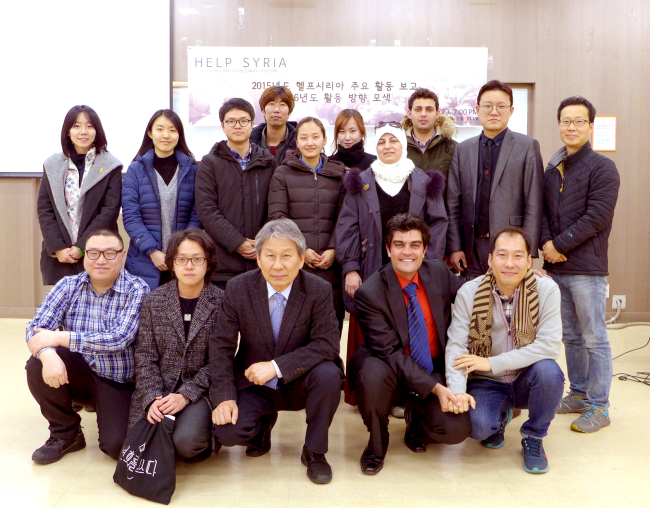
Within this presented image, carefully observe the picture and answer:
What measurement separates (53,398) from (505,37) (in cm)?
429

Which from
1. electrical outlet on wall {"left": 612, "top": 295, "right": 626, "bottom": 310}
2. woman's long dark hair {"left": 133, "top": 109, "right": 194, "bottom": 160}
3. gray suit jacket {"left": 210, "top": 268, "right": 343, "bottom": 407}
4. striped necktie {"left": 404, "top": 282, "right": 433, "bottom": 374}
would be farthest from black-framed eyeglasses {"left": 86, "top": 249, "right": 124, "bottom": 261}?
electrical outlet on wall {"left": 612, "top": 295, "right": 626, "bottom": 310}

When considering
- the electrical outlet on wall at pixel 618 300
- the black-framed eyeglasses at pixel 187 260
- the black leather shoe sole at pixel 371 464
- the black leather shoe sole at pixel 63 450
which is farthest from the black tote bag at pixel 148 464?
the electrical outlet on wall at pixel 618 300

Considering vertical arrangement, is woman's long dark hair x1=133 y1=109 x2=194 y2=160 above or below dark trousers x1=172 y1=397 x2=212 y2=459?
above

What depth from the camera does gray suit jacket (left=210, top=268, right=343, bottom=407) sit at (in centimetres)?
237

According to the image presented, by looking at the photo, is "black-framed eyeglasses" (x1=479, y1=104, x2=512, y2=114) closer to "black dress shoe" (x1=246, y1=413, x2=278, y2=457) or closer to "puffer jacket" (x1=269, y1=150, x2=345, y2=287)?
"puffer jacket" (x1=269, y1=150, x2=345, y2=287)

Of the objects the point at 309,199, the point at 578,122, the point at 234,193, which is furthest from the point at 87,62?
the point at 578,122

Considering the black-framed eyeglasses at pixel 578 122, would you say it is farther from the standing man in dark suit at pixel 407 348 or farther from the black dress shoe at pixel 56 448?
the black dress shoe at pixel 56 448

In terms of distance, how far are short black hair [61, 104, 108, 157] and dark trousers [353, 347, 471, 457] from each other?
6.22 feet

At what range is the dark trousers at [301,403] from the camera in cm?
231

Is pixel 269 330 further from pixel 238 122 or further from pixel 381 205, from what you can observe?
pixel 238 122

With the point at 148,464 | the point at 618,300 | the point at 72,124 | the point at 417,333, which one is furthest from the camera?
the point at 618,300

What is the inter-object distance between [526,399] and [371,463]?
2.27ft

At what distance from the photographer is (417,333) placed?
251 centimetres

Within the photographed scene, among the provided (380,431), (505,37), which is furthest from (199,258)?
(505,37)
